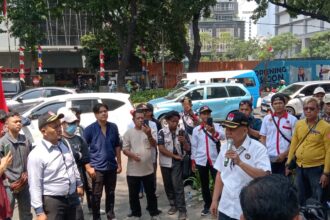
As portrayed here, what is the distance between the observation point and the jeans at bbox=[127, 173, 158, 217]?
19.8 ft

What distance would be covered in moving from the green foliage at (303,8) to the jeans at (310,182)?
19212 mm

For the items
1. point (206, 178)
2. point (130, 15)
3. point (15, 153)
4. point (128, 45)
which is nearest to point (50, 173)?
point (15, 153)

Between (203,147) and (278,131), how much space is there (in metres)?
1.04

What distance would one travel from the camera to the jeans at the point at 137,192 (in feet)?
19.8

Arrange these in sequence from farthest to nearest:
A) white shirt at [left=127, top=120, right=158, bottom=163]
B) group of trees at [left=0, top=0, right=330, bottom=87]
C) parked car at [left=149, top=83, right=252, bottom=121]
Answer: group of trees at [left=0, top=0, right=330, bottom=87] → parked car at [left=149, top=83, right=252, bottom=121] → white shirt at [left=127, top=120, right=158, bottom=163]

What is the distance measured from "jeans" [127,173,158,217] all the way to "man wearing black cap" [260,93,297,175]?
1700mm

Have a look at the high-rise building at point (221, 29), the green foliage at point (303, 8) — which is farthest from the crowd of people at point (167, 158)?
the high-rise building at point (221, 29)

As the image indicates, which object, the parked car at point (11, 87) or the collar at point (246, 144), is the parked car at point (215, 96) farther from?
the collar at point (246, 144)

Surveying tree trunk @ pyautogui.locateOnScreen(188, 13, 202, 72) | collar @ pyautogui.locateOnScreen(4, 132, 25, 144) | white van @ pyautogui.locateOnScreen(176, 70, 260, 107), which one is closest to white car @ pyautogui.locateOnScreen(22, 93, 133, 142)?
collar @ pyautogui.locateOnScreen(4, 132, 25, 144)

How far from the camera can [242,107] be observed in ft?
20.4

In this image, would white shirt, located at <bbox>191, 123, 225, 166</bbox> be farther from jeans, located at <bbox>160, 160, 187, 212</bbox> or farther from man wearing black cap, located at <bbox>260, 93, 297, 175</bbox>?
man wearing black cap, located at <bbox>260, 93, 297, 175</bbox>

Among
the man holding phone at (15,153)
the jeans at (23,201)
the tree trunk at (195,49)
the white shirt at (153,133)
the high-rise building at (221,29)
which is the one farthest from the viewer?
the high-rise building at (221,29)

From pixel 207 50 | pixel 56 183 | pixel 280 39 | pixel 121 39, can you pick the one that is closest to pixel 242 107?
pixel 56 183

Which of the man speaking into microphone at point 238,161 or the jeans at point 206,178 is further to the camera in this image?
the jeans at point 206,178
